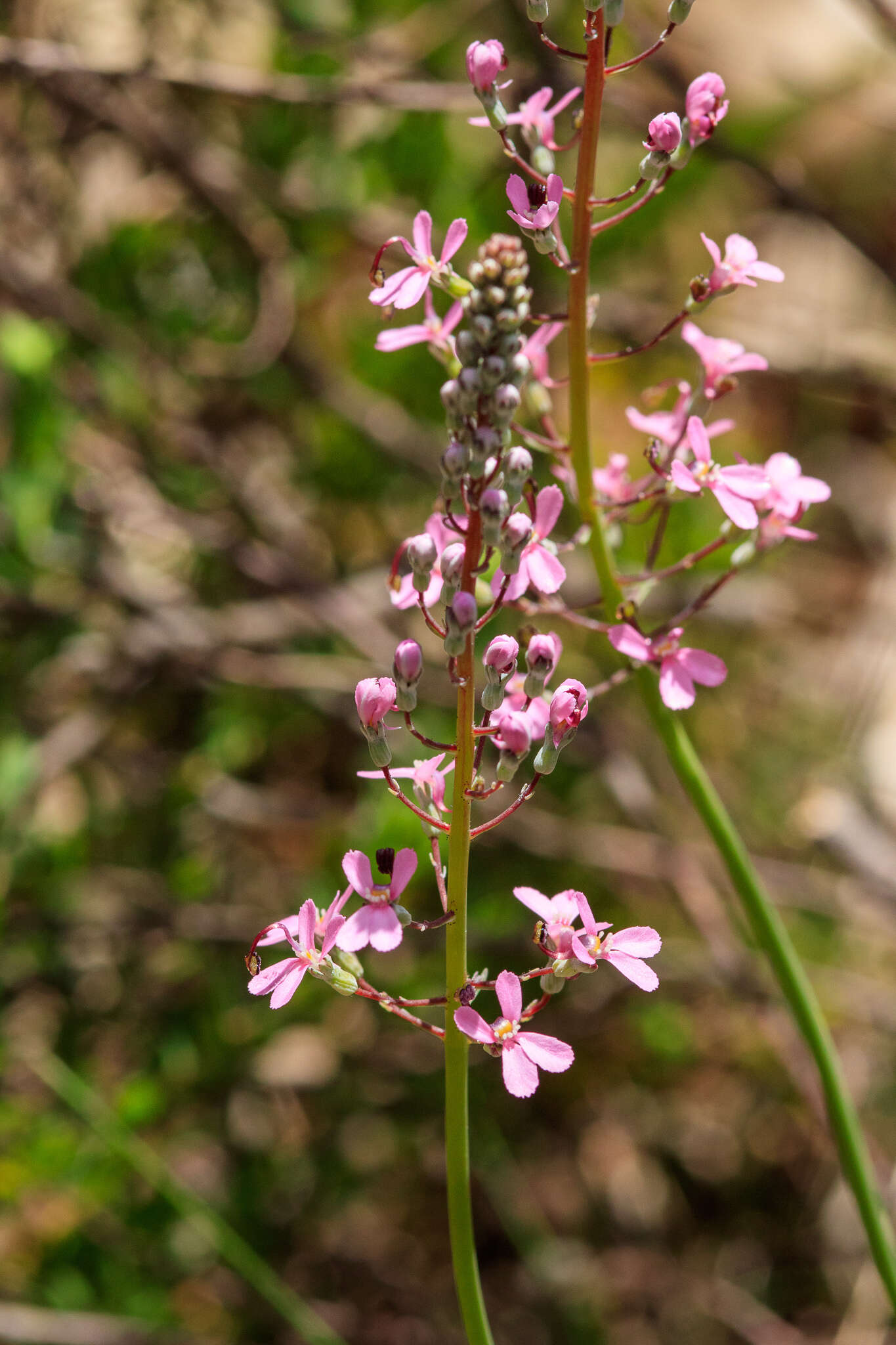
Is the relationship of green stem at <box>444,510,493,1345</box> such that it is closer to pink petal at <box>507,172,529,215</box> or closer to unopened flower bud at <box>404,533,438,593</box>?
unopened flower bud at <box>404,533,438,593</box>

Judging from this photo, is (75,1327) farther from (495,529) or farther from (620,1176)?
(495,529)

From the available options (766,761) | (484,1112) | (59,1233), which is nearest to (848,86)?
(766,761)

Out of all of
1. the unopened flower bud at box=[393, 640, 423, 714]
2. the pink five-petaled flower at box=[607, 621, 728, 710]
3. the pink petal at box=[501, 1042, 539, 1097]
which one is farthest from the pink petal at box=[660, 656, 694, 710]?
the pink petal at box=[501, 1042, 539, 1097]

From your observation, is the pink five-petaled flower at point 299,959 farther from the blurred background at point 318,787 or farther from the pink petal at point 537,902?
the blurred background at point 318,787

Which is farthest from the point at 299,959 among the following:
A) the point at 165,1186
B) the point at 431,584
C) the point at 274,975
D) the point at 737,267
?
the point at 165,1186

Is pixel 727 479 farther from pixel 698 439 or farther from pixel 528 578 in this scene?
pixel 528 578

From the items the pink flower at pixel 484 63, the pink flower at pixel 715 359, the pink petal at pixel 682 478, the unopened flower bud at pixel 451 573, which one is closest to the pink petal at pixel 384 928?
the unopened flower bud at pixel 451 573

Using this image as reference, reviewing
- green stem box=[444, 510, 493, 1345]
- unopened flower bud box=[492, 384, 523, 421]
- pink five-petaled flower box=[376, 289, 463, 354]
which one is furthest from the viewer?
pink five-petaled flower box=[376, 289, 463, 354]
